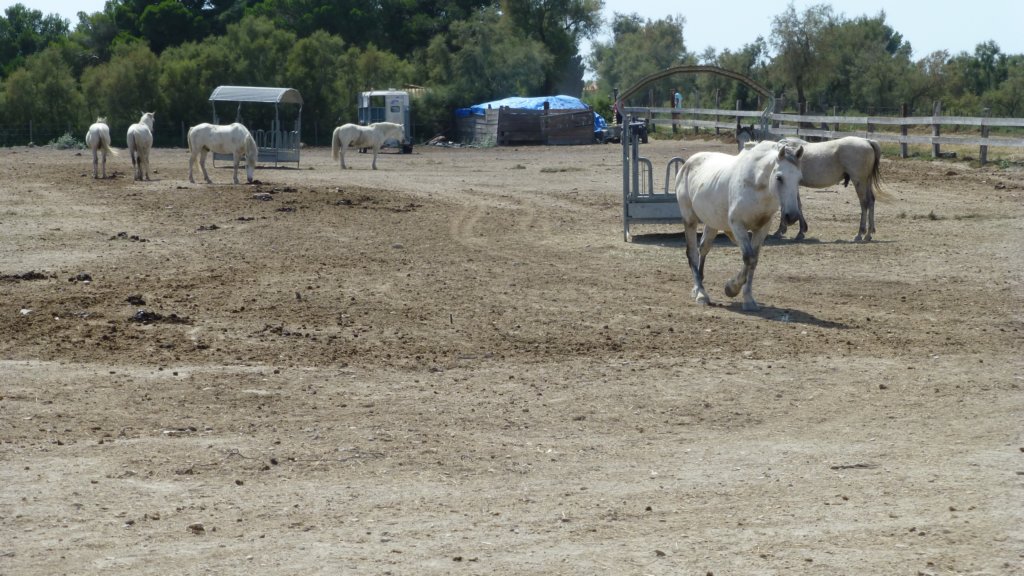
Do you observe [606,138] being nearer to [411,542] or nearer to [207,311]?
[207,311]

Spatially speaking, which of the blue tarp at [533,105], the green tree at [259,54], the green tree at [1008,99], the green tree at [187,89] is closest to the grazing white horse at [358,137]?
the green tree at [187,89]

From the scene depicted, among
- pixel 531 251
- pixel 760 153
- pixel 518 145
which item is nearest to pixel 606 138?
pixel 518 145

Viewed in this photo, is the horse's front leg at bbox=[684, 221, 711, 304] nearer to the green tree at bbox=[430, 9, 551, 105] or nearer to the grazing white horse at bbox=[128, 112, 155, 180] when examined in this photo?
the grazing white horse at bbox=[128, 112, 155, 180]

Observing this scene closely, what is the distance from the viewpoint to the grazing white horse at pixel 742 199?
36.9 ft

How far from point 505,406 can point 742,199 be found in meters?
4.55

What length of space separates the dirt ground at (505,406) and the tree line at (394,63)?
28.6 meters

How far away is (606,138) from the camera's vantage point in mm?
49656

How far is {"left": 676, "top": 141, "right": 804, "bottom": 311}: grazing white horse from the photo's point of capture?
36.9 feet

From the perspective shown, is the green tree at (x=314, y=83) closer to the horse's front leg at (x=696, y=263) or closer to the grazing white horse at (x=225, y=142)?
the grazing white horse at (x=225, y=142)

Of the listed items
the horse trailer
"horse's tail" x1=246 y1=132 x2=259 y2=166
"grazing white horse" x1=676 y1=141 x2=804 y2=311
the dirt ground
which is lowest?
the dirt ground

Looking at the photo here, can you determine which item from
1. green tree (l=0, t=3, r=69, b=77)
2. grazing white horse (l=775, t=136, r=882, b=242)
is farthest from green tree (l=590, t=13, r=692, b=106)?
grazing white horse (l=775, t=136, r=882, b=242)

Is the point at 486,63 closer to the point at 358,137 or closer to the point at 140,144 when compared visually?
the point at 358,137

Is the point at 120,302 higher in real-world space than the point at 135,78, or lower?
lower

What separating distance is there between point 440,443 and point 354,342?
3.12 meters
